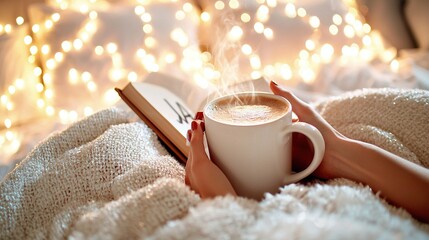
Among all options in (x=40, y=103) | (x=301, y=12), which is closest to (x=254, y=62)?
(x=301, y=12)

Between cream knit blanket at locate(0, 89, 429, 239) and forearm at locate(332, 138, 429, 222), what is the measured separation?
0.03 metres

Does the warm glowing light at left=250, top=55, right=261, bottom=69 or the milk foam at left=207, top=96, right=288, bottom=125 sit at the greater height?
the milk foam at left=207, top=96, right=288, bottom=125

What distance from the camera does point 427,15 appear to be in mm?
1379

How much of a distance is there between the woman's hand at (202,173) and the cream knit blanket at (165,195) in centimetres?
4

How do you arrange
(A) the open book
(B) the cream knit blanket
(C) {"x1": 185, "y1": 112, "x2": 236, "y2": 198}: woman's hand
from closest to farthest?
(B) the cream knit blanket
(C) {"x1": 185, "y1": 112, "x2": 236, "y2": 198}: woman's hand
(A) the open book

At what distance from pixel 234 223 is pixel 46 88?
0.93 m

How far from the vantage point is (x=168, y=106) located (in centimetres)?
82

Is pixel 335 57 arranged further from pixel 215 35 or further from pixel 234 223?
pixel 234 223

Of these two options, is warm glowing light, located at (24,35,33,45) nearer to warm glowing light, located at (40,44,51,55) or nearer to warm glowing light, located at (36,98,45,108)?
warm glowing light, located at (40,44,51,55)

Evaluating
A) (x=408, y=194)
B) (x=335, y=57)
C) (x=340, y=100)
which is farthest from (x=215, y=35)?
(x=408, y=194)

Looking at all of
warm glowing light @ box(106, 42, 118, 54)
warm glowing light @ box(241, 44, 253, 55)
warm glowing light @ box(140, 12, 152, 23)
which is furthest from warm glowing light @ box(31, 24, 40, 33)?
warm glowing light @ box(241, 44, 253, 55)

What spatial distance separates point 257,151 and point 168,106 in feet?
1.08

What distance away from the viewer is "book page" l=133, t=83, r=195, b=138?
766 millimetres

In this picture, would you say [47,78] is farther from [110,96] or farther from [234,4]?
[234,4]
